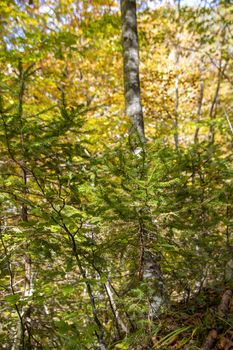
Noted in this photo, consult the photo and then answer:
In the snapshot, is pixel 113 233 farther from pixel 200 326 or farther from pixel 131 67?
pixel 131 67

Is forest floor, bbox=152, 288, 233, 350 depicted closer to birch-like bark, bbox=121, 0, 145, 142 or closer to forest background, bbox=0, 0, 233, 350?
forest background, bbox=0, 0, 233, 350

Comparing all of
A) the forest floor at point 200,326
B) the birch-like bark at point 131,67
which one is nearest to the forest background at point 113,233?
the forest floor at point 200,326

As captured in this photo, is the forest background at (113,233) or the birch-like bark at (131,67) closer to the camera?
the forest background at (113,233)

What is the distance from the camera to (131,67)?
14.0 ft

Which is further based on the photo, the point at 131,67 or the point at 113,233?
the point at 131,67

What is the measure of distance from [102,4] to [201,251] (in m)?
8.54

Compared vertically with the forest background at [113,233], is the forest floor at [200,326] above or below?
below

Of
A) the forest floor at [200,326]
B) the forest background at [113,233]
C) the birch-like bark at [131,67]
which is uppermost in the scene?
the birch-like bark at [131,67]

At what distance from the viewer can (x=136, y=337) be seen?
1984 millimetres

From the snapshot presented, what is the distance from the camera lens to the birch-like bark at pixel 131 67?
4016 mm

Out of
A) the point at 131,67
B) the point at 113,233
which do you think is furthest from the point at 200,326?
the point at 131,67

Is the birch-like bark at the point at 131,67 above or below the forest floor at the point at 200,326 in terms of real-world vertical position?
above

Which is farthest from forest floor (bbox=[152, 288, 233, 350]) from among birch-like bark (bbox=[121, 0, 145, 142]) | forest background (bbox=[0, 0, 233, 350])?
birch-like bark (bbox=[121, 0, 145, 142])

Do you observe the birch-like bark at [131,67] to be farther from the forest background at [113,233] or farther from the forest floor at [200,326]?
the forest floor at [200,326]
